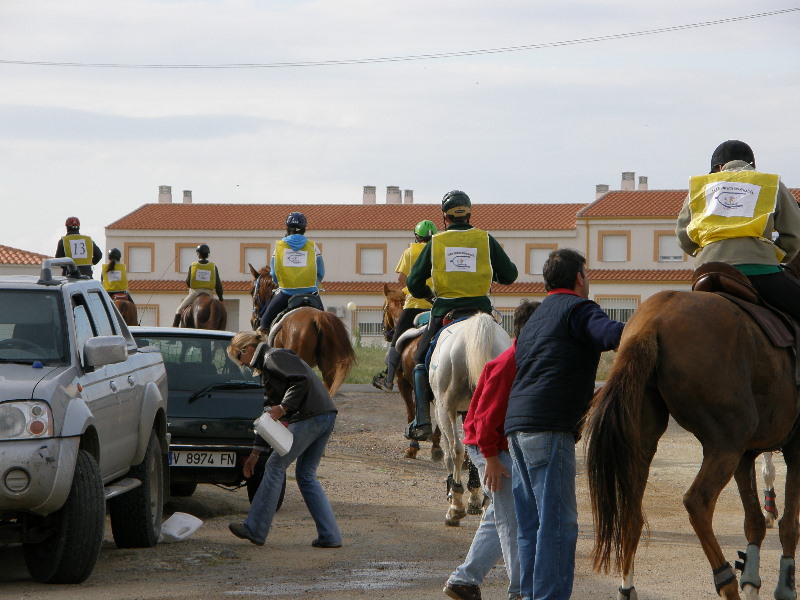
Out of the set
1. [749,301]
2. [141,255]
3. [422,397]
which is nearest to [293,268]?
[422,397]

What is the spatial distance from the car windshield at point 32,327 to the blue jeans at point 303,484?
210 cm

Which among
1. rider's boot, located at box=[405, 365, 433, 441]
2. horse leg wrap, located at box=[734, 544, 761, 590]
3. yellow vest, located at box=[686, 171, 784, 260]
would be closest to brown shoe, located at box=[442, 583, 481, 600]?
horse leg wrap, located at box=[734, 544, 761, 590]

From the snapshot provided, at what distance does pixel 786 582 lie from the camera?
811 centimetres

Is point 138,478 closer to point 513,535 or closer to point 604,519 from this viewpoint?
point 513,535

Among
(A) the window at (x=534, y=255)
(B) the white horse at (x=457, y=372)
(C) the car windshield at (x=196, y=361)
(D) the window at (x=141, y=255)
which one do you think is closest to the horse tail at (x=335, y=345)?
(C) the car windshield at (x=196, y=361)

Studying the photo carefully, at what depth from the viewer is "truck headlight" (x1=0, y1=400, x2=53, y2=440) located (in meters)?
7.90

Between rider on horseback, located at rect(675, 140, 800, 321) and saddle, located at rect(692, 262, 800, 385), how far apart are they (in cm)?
18

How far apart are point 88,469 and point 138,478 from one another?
170 cm

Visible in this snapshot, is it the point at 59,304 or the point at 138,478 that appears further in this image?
the point at 138,478

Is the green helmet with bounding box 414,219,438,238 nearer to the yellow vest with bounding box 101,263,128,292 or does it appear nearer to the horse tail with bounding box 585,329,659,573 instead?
the horse tail with bounding box 585,329,659,573

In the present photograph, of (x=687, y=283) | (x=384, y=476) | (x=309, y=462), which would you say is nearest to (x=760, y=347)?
(x=309, y=462)

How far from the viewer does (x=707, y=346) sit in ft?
24.4

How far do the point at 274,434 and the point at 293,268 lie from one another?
7.51 metres

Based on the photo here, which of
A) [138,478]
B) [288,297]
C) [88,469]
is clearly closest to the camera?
[88,469]
